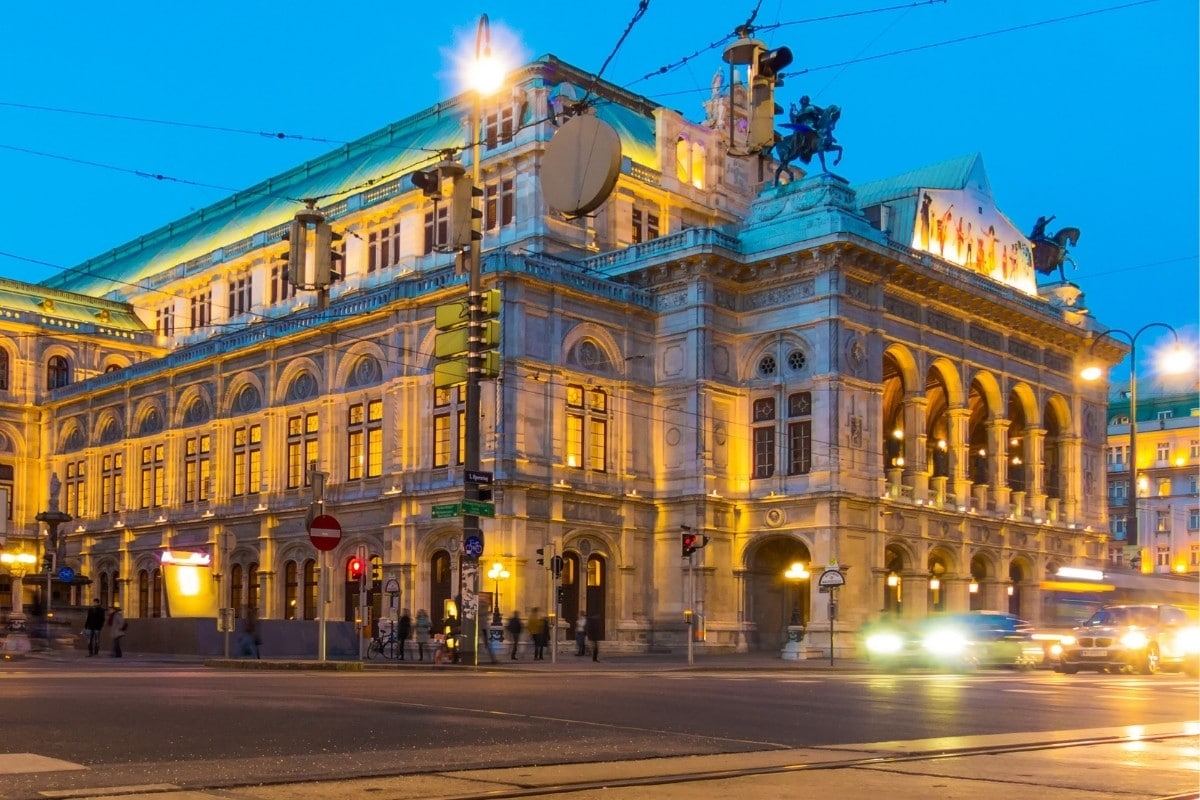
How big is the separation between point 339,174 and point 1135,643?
51.5 meters

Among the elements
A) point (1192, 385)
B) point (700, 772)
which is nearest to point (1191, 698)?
point (700, 772)

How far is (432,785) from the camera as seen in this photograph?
1041cm

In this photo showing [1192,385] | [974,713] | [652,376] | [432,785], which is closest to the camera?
[432,785]

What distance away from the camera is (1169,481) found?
99.4 metres

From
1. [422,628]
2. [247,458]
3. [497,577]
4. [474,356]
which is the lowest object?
[422,628]

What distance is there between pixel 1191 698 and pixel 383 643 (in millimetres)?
31886

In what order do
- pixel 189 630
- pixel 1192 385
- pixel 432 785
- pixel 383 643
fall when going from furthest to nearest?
pixel 1192 385, pixel 383 643, pixel 189 630, pixel 432 785

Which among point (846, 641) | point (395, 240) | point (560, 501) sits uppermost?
point (395, 240)

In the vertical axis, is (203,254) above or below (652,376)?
above

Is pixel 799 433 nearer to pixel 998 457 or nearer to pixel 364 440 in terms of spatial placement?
pixel 998 457

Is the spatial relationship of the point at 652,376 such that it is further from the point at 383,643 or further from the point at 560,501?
the point at 383,643

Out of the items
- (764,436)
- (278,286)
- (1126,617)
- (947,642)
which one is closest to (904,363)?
(764,436)

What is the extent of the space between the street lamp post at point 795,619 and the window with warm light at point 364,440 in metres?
16.7

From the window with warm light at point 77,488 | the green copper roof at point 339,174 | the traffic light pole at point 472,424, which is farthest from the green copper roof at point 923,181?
the window with warm light at point 77,488
